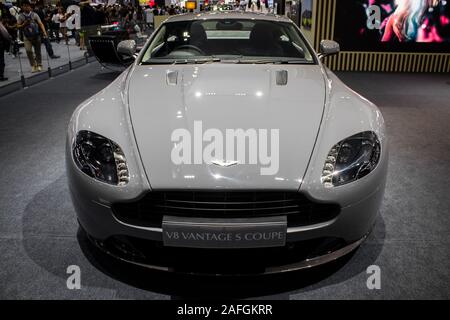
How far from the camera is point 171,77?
91.6 inches

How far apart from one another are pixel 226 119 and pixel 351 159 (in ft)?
1.87

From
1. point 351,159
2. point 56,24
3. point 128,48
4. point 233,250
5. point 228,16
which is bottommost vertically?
point 233,250

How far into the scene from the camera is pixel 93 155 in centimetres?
175

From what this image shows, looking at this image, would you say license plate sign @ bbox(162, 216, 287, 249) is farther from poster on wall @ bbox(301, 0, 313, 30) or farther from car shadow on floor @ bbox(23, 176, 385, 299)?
poster on wall @ bbox(301, 0, 313, 30)

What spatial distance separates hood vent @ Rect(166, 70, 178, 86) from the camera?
2.23 metres

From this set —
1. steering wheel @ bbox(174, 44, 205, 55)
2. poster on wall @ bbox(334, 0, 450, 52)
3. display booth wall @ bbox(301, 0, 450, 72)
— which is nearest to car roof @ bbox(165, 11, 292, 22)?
steering wheel @ bbox(174, 44, 205, 55)

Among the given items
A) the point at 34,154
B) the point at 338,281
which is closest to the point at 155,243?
the point at 338,281

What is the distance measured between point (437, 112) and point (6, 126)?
16.6 ft

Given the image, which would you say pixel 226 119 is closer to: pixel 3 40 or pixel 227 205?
pixel 227 205

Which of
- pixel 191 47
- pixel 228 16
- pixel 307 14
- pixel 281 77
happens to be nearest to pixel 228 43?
pixel 191 47

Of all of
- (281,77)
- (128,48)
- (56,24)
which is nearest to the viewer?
(281,77)

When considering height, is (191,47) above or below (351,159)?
above

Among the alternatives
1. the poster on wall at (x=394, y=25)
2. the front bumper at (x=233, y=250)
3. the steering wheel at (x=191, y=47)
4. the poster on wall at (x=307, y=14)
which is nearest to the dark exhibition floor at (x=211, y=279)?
the front bumper at (x=233, y=250)
